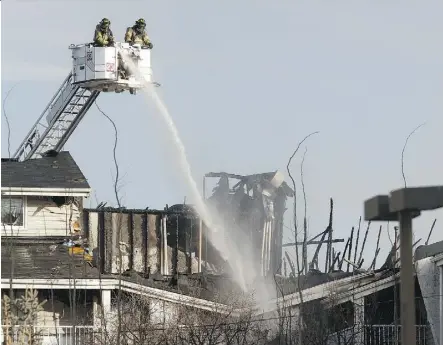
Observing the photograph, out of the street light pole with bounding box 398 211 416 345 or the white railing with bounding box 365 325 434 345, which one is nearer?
the street light pole with bounding box 398 211 416 345

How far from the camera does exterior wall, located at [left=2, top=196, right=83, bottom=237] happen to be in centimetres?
3906

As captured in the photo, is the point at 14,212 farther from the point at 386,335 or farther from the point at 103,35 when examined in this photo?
the point at 386,335

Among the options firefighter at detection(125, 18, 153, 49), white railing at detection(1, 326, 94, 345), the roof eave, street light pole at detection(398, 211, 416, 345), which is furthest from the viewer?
firefighter at detection(125, 18, 153, 49)

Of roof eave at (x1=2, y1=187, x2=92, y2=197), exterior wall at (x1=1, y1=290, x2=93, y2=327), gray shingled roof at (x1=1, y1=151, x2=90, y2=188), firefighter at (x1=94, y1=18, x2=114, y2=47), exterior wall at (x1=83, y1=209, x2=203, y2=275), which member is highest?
firefighter at (x1=94, y1=18, x2=114, y2=47)

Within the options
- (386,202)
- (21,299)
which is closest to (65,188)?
(21,299)

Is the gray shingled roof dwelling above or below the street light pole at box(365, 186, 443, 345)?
above

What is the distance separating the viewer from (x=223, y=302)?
36.4 meters

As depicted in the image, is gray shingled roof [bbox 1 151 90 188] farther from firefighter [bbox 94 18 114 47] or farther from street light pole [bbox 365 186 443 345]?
street light pole [bbox 365 186 443 345]

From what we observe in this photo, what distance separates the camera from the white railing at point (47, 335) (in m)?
31.6

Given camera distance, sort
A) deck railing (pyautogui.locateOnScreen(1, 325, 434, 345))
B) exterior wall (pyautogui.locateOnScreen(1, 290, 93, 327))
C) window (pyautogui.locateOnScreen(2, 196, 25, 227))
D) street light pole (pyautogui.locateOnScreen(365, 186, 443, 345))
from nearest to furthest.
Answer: street light pole (pyautogui.locateOnScreen(365, 186, 443, 345)) → deck railing (pyautogui.locateOnScreen(1, 325, 434, 345)) → exterior wall (pyautogui.locateOnScreen(1, 290, 93, 327)) → window (pyautogui.locateOnScreen(2, 196, 25, 227))

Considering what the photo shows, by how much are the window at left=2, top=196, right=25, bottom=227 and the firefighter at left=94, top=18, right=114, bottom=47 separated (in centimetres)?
565

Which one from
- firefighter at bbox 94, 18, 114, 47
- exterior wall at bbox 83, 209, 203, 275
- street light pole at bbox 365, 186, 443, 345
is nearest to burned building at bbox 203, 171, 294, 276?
exterior wall at bbox 83, 209, 203, 275

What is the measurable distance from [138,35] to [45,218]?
731 centimetres

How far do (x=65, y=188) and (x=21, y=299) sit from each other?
5.18 meters
